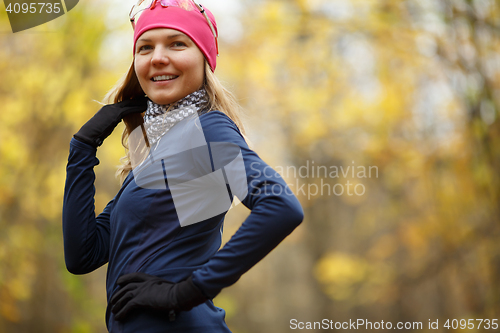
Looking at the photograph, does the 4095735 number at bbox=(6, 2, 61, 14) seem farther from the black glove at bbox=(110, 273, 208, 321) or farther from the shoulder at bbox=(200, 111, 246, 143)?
the black glove at bbox=(110, 273, 208, 321)

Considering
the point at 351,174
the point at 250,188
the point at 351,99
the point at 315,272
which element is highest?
the point at 250,188

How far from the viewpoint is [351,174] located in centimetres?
938

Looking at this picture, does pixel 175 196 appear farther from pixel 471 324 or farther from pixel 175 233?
pixel 471 324

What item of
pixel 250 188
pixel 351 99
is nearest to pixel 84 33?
pixel 351 99

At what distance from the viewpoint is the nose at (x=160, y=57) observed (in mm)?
1697

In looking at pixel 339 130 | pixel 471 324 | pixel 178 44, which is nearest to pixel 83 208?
pixel 178 44

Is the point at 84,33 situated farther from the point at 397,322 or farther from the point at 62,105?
the point at 397,322

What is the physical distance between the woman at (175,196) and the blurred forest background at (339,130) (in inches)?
206

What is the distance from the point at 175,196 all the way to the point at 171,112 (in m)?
0.37

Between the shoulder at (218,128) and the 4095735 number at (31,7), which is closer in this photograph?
the shoulder at (218,128)

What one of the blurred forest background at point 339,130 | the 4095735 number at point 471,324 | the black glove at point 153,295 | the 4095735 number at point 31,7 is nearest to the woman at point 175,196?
the black glove at point 153,295

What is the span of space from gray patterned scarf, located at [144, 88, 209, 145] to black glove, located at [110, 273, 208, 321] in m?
0.56

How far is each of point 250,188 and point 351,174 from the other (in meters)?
8.29

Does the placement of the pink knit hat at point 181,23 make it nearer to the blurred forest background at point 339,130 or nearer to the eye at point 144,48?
the eye at point 144,48
